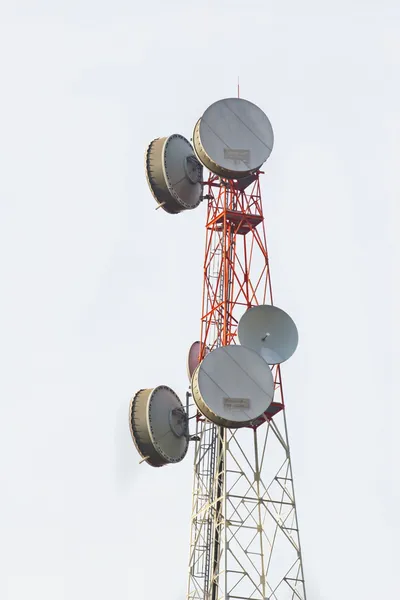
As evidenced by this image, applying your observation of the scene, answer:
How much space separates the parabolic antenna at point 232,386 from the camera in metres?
62.0

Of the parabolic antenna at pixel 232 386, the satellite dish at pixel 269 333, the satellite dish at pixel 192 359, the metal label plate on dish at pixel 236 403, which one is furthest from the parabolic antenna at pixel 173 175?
the metal label plate on dish at pixel 236 403

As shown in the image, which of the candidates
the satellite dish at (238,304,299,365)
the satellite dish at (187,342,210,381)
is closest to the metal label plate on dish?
the satellite dish at (238,304,299,365)

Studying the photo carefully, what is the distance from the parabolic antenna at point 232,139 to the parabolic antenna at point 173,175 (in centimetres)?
187

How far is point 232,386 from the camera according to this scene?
62.3 meters

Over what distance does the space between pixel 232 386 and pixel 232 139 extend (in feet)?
42.0

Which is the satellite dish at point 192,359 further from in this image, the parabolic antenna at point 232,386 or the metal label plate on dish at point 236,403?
the metal label plate on dish at point 236,403

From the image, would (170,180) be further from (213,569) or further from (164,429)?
(213,569)

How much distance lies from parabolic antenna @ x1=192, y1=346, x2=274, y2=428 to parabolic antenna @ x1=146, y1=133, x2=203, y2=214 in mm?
9857

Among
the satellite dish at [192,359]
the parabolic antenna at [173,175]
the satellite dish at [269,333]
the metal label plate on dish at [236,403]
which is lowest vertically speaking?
the metal label plate on dish at [236,403]

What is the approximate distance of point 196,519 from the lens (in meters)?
65.6

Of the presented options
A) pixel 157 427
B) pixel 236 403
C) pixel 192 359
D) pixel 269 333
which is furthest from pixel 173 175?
pixel 236 403

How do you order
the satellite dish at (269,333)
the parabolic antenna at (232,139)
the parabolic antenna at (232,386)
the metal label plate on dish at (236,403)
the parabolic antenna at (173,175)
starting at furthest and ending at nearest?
the parabolic antenna at (173,175) < the parabolic antenna at (232,139) < the satellite dish at (269,333) < the metal label plate on dish at (236,403) < the parabolic antenna at (232,386)

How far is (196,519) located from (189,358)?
8.64 metres

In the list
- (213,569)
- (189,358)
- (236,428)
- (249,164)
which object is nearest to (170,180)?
(249,164)
